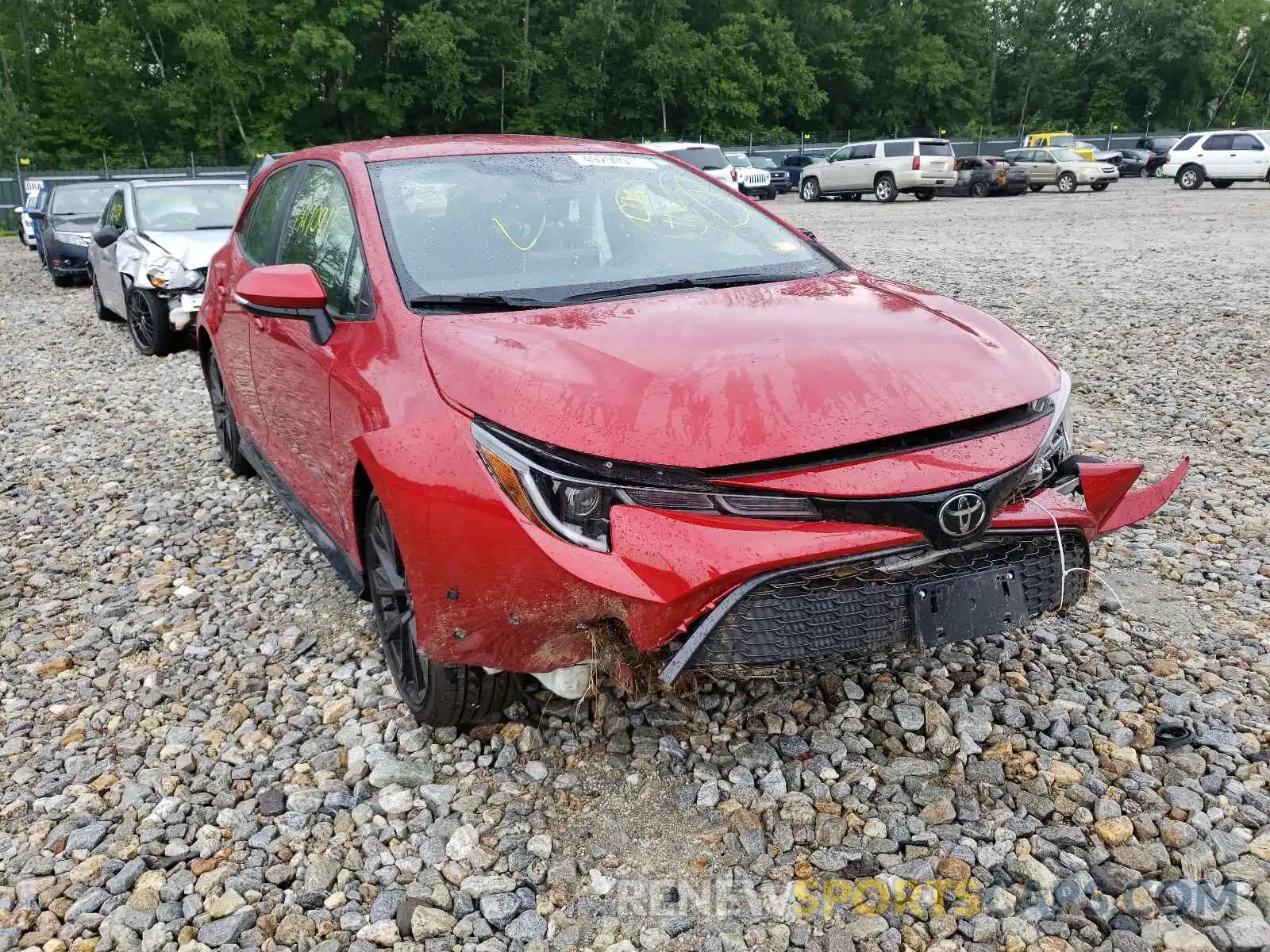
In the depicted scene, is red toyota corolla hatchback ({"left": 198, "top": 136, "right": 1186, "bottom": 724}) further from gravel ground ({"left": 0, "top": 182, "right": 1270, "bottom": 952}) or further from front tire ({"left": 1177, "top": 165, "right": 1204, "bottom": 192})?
front tire ({"left": 1177, "top": 165, "right": 1204, "bottom": 192})

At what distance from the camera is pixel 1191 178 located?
28.2 meters

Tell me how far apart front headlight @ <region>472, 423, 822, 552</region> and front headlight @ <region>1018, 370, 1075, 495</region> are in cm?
66

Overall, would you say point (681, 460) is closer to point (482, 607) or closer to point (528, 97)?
point (482, 607)

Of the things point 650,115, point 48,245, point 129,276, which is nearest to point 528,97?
point 650,115

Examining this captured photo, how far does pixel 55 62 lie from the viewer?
44.9 meters

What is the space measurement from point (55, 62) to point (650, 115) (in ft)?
88.3

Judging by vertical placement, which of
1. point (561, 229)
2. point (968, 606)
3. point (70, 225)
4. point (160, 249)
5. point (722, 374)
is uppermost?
point (561, 229)

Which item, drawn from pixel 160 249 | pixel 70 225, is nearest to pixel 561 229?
pixel 160 249

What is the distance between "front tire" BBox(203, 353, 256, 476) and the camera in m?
5.23

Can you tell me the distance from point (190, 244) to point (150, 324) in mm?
808

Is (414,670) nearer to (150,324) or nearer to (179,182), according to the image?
(150,324)

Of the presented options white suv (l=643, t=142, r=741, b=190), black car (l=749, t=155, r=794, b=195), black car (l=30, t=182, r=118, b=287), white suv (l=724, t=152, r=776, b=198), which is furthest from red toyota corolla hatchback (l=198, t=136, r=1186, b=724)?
black car (l=749, t=155, r=794, b=195)

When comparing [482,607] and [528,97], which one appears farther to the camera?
[528,97]

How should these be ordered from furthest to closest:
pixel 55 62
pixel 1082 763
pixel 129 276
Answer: pixel 55 62 → pixel 129 276 → pixel 1082 763
